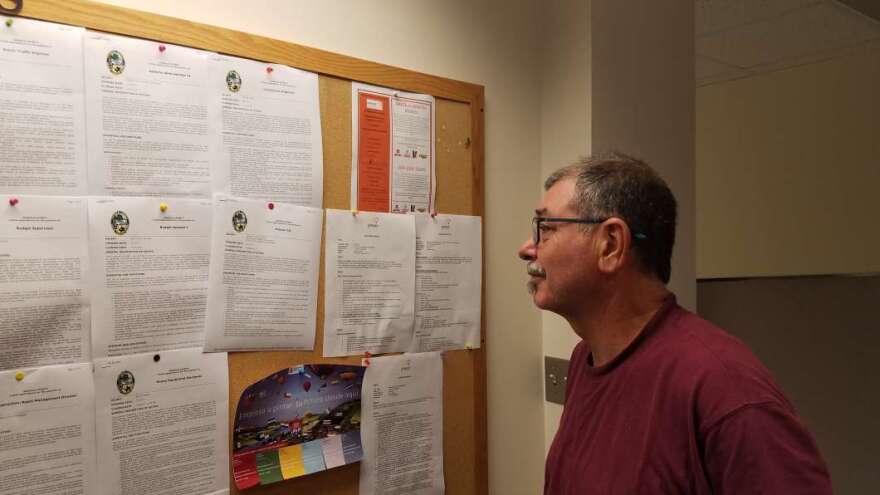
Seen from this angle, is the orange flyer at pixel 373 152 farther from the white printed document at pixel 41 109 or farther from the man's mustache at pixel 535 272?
the white printed document at pixel 41 109

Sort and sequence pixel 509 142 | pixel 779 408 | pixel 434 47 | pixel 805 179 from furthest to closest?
pixel 805 179, pixel 509 142, pixel 434 47, pixel 779 408

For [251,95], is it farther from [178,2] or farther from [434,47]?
[434,47]

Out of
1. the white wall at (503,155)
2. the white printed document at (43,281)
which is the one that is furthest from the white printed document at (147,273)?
the white wall at (503,155)

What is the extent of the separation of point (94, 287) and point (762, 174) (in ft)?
10.5

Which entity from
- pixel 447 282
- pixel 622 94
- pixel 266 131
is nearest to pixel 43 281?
pixel 266 131

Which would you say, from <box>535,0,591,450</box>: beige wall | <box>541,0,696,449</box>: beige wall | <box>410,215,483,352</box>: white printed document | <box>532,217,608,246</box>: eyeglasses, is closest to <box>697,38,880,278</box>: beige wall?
<box>541,0,696,449</box>: beige wall

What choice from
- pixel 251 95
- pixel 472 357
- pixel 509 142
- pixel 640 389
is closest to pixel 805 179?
pixel 509 142

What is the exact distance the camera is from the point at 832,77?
3.04 m

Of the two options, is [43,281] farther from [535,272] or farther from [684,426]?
[684,426]

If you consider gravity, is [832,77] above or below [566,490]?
above

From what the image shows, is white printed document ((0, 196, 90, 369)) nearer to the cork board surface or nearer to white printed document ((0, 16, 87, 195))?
white printed document ((0, 16, 87, 195))

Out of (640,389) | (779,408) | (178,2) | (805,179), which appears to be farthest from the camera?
(805,179)

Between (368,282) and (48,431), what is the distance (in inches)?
25.6

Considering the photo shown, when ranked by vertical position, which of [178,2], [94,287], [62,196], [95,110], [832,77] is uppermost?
[832,77]
